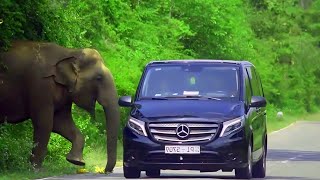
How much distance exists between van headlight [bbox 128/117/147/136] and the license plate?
0.48 metres

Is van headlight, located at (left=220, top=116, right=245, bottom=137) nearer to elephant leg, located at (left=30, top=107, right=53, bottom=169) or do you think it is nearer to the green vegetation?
the green vegetation

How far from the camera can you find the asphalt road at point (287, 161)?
23.5 metres

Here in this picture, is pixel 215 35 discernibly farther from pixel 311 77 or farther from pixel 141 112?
pixel 311 77

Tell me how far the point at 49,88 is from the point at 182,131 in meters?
4.48

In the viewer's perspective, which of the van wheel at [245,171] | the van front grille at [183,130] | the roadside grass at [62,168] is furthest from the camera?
the roadside grass at [62,168]

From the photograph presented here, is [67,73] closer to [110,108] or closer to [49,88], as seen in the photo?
[49,88]

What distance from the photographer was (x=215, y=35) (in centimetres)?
5150

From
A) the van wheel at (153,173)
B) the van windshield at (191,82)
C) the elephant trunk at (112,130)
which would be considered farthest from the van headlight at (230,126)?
the elephant trunk at (112,130)

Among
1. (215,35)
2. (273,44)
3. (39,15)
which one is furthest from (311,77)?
(39,15)

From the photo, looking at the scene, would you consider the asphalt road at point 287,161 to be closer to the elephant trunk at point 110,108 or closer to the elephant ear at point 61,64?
the elephant trunk at point 110,108

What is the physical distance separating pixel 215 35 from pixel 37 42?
26.7 meters

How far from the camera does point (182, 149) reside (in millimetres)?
20875

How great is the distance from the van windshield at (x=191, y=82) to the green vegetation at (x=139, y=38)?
2.59 m

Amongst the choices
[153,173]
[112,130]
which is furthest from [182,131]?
[112,130]
